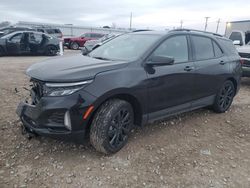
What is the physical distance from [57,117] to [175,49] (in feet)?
7.25

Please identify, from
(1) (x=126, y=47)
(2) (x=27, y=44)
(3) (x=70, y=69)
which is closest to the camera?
(3) (x=70, y=69)

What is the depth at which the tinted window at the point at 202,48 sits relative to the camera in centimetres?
432

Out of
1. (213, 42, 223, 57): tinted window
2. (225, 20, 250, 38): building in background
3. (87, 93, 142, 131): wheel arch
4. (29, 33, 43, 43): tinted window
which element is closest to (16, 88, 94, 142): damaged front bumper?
(87, 93, 142, 131): wheel arch

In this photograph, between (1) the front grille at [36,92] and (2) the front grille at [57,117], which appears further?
(1) the front grille at [36,92]

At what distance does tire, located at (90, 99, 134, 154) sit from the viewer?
118 inches

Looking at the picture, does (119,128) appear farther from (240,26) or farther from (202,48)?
(240,26)

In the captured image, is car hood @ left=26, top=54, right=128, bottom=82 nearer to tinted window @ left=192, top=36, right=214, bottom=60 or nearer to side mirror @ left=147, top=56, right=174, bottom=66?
side mirror @ left=147, top=56, right=174, bottom=66

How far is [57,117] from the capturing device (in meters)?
2.81

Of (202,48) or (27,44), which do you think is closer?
(202,48)

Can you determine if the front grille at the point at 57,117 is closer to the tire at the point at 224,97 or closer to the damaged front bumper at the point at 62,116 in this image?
the damaged front bumper at the point at 62,116

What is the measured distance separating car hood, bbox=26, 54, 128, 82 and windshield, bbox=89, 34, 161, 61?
1.14ft

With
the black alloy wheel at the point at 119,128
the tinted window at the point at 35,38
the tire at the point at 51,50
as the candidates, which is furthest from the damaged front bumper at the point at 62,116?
the tire at the point at 51,50

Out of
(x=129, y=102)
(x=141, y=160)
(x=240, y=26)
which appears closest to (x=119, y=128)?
(x=129, y=102)

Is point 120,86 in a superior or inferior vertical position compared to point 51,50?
superior
